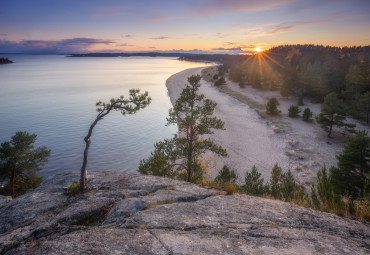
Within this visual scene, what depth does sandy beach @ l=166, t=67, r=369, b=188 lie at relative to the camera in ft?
100

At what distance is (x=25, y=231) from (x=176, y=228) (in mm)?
5273

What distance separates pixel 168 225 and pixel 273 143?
3552 centimetres

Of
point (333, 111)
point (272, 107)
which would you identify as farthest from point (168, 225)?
point (272, 107)

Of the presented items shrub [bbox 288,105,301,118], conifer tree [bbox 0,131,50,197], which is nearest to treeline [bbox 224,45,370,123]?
shrub [bbox 288,105,301,118]

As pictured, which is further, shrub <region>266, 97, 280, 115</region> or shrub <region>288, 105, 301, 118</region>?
shrub <region>266, 97, 280, 115</region>

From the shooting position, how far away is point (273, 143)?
38812mm

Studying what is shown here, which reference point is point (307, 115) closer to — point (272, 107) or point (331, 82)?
point (272, 107)

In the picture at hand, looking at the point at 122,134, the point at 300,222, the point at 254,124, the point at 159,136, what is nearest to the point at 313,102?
the point at 254,124

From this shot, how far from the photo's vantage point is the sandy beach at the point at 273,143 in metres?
30.6

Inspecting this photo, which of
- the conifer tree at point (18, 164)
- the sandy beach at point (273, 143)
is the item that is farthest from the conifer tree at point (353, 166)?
the conifer tree at point (18, 164)

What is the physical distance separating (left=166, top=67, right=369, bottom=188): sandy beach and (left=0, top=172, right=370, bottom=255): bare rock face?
1960cm

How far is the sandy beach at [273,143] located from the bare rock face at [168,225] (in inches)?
Answer: 771

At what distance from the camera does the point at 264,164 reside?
3173 centimetres

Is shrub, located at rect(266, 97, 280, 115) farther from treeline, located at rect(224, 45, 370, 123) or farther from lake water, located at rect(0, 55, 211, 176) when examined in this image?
lake water, located at rect(0, 55, 211, 176)
